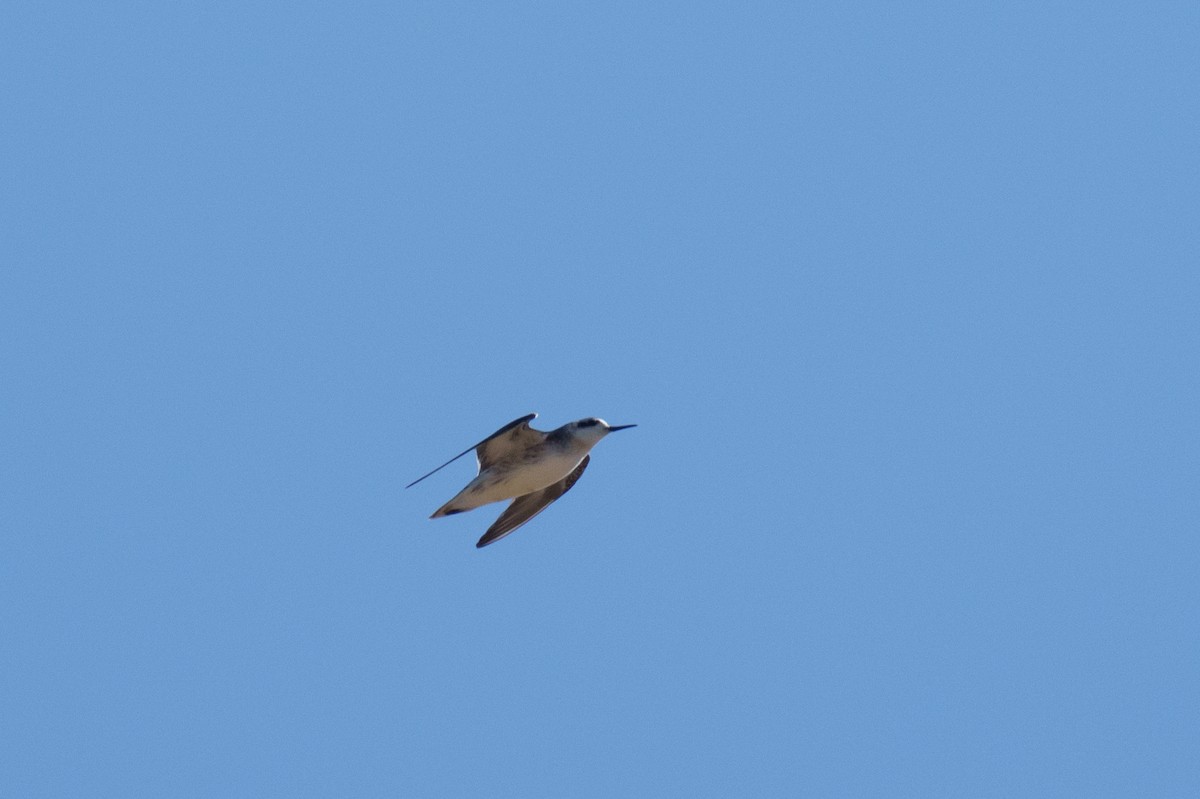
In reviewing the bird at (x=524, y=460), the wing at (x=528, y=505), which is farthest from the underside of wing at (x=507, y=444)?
the wing at (x=528, y=505)

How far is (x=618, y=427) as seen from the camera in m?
17.8

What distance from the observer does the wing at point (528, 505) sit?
18250mm

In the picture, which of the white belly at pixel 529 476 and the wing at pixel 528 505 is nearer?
the white belly at pixel 529 476

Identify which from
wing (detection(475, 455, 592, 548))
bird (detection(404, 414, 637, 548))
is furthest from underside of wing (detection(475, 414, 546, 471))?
wing (detection(475, 455, 592, 548))

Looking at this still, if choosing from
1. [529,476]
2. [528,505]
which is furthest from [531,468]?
[528,505]

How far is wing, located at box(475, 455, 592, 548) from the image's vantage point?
59.9 feet

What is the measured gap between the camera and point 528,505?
18406 millimetres

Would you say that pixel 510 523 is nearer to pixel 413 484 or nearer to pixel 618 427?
pixel 618 427

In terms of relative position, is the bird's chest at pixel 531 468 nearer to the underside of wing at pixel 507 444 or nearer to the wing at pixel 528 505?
the underside of wing at pixel 507 444

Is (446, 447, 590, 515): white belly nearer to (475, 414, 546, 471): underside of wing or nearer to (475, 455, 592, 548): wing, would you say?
(475, 414, 546, 471): underside of wing

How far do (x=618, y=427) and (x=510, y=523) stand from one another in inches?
65.9

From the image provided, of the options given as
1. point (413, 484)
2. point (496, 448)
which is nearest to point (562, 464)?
point (496, 448)

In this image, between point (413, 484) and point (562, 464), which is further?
point (562, 464)

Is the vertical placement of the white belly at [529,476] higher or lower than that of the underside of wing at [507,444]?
lower
